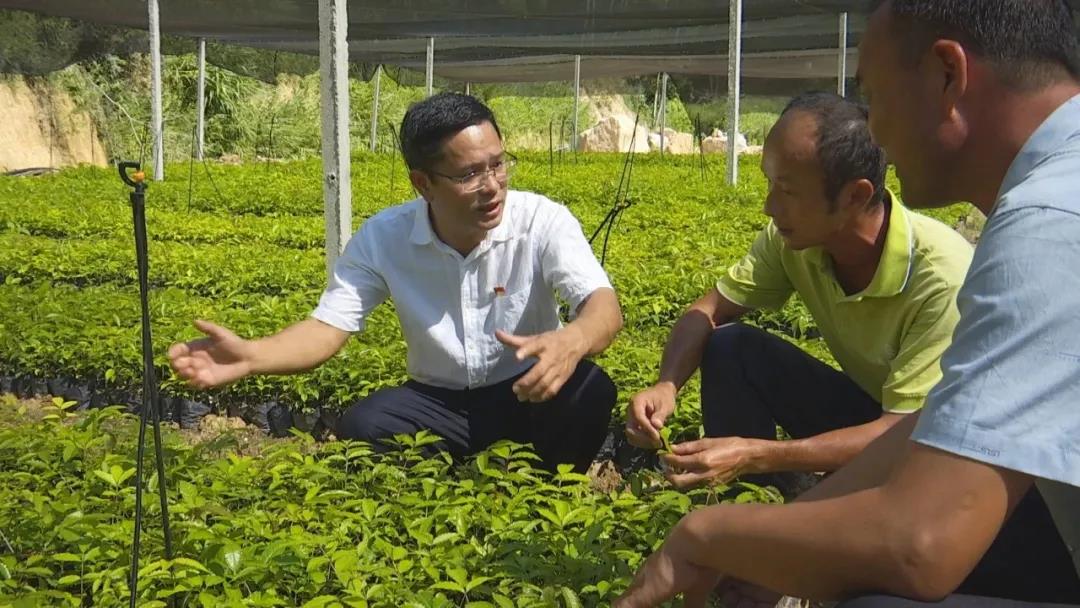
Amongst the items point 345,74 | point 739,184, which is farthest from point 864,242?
point 739,184

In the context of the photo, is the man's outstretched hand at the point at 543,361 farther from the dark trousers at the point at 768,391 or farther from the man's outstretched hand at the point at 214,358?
the man's outstretched hand at the point at 214,358

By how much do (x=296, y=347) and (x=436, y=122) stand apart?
0.75 metres

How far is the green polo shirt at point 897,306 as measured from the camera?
2.41m

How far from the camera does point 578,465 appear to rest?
331cm

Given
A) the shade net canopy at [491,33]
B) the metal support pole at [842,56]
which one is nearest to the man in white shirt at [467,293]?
the shade net canopy at [491,33]

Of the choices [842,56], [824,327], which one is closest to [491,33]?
[842,56]

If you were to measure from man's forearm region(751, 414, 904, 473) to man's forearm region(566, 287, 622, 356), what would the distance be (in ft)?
1.84

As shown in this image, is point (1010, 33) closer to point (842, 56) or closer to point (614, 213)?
point (614, 213)

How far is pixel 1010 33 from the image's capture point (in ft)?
4.51

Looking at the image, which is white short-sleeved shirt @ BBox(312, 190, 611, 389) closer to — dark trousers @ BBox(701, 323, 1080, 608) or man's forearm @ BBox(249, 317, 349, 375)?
man's forearm @ BBox(249, 317, 349, 375)

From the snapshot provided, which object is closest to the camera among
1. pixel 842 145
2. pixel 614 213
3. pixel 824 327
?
pixel 842 145

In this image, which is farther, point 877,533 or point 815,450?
point 815,450

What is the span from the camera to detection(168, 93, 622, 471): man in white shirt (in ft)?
9.94

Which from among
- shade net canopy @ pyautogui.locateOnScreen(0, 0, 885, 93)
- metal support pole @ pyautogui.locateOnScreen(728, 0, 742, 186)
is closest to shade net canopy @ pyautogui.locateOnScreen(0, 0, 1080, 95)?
shade net canopy @ pyautogui.locateOnScreen(0, 0, 885, 93)
